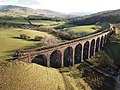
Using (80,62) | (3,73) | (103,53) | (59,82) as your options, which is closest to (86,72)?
(80,62)

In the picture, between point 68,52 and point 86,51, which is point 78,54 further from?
point 68,52

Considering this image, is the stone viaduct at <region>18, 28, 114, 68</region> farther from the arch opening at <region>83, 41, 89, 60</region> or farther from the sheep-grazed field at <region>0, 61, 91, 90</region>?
the sheep-grazed field at <region>0, 61, 91, 90</region>

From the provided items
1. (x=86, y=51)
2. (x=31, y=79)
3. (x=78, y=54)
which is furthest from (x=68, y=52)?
(x=31, y=79)

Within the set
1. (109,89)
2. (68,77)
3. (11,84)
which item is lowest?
(109,89)

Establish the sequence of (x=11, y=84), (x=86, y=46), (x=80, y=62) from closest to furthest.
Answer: (x=11, y=84), (x=80, y=62), (x=86, y=46)

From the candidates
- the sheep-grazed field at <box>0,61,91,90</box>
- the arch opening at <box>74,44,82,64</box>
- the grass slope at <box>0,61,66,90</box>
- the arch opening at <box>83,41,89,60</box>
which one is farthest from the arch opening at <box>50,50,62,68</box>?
the arch opening at <box>83,41,89,60</box>

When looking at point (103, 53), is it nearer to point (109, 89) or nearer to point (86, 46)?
point (86, 46)

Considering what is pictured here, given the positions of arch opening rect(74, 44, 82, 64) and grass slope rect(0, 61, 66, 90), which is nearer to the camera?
grass slope rect(0, 61, 66, 90)
